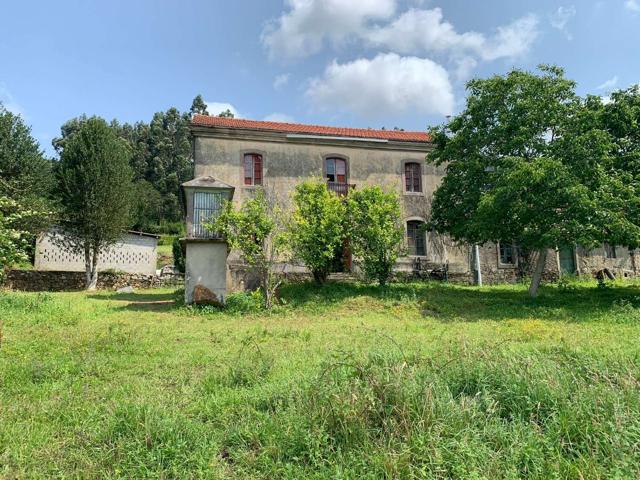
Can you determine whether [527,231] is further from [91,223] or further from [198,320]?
[91,223]

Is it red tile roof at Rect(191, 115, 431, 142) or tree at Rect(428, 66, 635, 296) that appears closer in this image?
tree at Rect(428, 66, 635, 296)

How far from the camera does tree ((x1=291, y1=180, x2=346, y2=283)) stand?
51.2 feet

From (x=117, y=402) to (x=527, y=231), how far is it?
13.1 metres

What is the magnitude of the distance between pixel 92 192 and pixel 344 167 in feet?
41.0

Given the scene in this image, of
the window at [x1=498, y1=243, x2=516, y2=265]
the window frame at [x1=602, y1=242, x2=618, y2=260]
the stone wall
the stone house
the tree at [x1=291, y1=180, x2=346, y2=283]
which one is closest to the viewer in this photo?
the tree at [x1=291, y1=180, x2=346, y2=283]

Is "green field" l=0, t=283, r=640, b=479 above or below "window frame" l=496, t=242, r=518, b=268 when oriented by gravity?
below

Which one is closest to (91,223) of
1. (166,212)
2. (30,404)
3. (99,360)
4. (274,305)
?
(274,305)

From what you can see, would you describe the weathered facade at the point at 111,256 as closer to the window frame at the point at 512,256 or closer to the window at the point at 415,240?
the window at the point at 415,240

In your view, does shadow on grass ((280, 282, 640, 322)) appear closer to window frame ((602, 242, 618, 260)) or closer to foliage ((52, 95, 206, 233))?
window frame ((602, 242, 618, 260))

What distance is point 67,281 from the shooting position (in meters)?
23.5

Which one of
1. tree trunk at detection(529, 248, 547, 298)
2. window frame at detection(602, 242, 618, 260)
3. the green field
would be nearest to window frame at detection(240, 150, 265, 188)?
tree trunk at detection(529, 248, 547, 298)

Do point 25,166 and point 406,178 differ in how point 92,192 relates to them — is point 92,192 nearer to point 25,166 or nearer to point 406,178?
point 25,166

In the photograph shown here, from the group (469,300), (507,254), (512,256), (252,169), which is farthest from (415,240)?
(252,169)

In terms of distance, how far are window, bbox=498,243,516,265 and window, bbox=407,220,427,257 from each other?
3929mm
